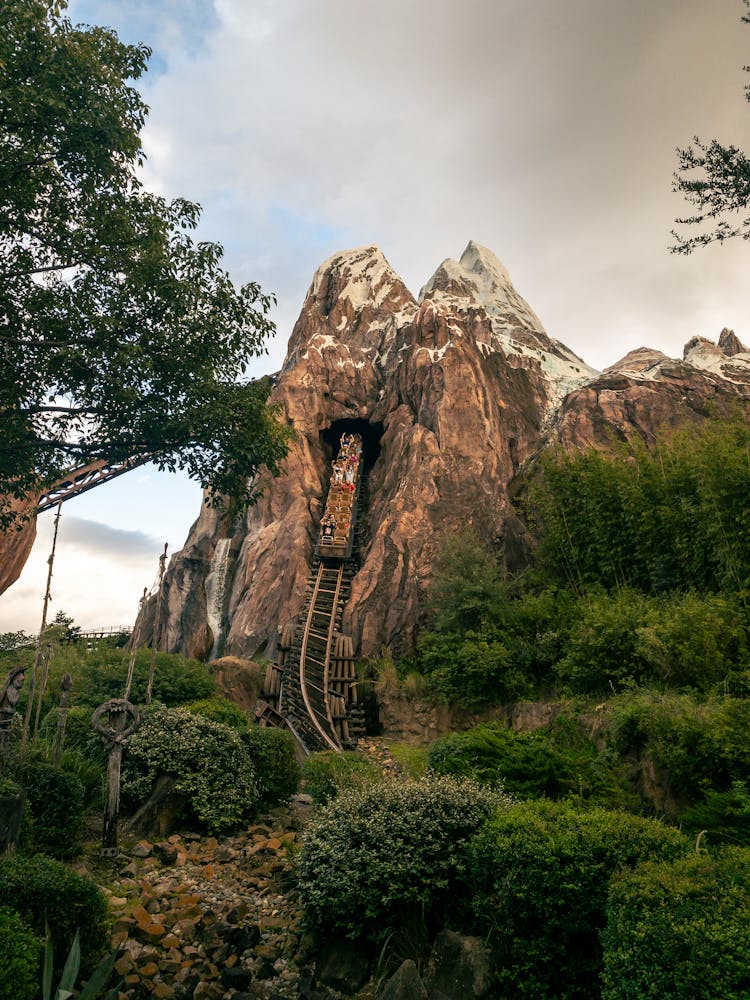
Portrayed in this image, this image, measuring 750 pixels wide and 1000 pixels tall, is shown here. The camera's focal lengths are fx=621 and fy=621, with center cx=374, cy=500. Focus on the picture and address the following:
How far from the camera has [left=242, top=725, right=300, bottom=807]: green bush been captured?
33.5 ft

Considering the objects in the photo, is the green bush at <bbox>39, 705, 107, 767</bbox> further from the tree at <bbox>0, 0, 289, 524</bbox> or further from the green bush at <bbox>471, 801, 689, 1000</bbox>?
the green bush at <bbox>471, 801, 689, 1000</bbox>

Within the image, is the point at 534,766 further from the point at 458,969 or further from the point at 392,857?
the point at 458,969

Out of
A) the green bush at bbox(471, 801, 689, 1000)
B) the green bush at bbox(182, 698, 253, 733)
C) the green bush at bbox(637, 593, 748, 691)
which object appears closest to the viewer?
the green bush at bbox(471, 801, 689, 1000)

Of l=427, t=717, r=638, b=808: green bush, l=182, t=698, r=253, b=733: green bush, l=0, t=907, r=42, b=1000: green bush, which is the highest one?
l=427, t=717, r=638, b=808: green bush

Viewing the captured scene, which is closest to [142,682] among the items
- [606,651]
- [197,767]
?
[197,767]

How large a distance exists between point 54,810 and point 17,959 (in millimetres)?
3827

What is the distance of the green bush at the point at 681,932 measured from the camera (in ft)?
11.1

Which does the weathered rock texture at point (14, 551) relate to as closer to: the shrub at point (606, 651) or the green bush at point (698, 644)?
the shrub at point (606, 651)

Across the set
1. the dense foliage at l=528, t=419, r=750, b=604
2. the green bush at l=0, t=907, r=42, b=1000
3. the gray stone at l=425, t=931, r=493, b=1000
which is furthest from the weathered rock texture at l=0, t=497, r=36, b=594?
the gray stone at l=425, t=931, r=493, b=1000

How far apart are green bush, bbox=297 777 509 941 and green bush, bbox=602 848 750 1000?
208cm

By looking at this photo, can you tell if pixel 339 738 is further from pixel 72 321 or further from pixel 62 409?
pixel 72 321

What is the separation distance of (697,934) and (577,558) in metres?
11.9

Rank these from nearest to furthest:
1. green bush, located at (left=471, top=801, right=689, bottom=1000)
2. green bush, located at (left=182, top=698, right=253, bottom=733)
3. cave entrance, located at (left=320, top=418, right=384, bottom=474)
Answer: green bush, located at (left=471, top=801, right=689, bottom=1000) < green bush, located at (left=182, top=698, right=253, bottom=733) < cave entrance, located at (left=320, top=418, right=384, bottom=474)

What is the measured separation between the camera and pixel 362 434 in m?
31.4
